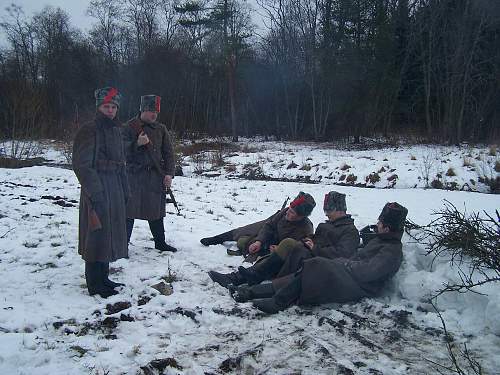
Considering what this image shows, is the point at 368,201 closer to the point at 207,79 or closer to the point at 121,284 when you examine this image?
the point at 121,284

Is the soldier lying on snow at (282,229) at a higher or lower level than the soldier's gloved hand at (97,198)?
lower

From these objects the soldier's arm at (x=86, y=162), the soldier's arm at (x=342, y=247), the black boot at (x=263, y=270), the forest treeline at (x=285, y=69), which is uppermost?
the forest treeline at (x=285, y=69)

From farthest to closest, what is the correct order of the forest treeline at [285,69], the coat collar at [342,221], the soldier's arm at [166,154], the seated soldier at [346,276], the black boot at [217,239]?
the forest treeline at [285,69], the black boot at [217,239], the soldier's arm at [166,154], the coat collar at [342,221], the seated soldier at [346,276]

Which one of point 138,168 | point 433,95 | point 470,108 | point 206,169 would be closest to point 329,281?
point 138,168

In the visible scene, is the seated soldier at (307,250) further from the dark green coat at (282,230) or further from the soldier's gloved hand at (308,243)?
the dark green coat at (282,230)

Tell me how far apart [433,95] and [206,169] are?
16.3m

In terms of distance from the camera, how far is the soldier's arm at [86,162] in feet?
12.3

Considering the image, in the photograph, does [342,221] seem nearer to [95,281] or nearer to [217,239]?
[217,239]

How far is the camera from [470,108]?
2102cm

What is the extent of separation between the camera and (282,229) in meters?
5.12

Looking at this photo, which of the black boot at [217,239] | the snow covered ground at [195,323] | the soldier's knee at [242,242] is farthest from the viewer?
the black boot at [217,239]

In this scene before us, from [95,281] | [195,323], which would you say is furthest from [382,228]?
[95,281]

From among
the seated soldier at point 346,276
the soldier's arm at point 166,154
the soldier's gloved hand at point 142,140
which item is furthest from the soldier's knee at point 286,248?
the soldier's gloved hand at point 142,140

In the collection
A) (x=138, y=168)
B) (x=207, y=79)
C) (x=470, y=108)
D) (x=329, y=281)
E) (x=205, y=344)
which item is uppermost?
(x=207, y=79)
